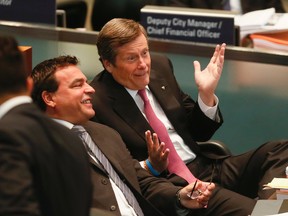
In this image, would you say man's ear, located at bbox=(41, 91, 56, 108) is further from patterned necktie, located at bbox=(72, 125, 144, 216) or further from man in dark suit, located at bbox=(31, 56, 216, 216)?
patterned necktie, located at bbox=(72, 125, 144, 216)

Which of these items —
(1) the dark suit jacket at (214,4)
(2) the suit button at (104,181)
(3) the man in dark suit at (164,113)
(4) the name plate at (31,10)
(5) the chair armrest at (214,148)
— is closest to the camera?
(2) the suit button at (104,181)

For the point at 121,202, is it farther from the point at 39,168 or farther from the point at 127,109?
the point at 39,168

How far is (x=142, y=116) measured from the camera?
4.00 m

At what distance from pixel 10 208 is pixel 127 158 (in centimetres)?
170

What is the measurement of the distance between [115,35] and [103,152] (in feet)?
2.08

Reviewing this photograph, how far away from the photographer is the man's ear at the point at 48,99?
137 inches

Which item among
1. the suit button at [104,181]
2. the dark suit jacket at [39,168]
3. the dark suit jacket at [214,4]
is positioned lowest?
the suit button at [104,181]

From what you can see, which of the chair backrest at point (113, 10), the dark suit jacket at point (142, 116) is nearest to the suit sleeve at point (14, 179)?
the dark suit jacket at point (142, 116)

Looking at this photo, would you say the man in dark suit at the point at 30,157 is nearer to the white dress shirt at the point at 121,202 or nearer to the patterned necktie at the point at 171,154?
the white dress shirt at the point at 121,202

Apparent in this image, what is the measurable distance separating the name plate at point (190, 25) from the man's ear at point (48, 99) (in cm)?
145

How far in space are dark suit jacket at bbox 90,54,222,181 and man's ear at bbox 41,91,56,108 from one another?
0.43 metres

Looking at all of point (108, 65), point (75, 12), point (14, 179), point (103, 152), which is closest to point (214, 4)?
point (75, 12)

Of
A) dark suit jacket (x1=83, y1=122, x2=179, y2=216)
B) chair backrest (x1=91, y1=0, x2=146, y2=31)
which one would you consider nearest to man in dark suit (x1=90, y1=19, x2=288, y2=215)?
dark suit jacket (x1=83, y1=122, x2=179, y2=216)

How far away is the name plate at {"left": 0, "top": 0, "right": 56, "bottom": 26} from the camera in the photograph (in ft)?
16.4
